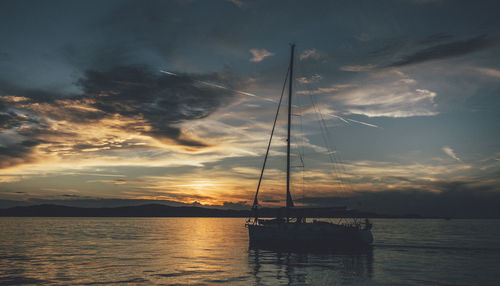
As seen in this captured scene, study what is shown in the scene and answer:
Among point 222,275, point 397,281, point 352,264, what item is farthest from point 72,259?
Answer: point 397,281

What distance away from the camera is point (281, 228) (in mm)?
49469

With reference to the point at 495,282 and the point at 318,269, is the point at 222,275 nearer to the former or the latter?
the point at 318,269

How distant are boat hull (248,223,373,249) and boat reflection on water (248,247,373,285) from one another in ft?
3.55

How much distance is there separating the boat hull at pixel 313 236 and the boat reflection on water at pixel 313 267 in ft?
3.55

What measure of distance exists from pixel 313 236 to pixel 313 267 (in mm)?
12497

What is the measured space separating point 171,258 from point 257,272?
48.1ft

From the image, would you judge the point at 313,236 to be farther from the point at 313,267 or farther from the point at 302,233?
the point at 313,267

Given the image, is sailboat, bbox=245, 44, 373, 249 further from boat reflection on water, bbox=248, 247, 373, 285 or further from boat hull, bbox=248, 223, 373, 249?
boat reflection on water, bbox=248, 247, 373, 285

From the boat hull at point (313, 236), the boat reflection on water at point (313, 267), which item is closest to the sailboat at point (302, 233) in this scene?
the boat hull at point (313, 236)

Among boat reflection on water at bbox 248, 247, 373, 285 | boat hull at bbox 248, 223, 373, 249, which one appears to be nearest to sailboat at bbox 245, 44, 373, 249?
boat hull at bbox 248, 223, 373, 249

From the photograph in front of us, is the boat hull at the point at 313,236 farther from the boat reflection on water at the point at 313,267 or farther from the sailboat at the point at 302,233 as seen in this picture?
the boat reflection on water at the point at 313,267

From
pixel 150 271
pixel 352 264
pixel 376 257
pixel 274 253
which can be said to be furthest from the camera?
pixel 274 253

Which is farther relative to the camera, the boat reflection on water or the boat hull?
the boat hull

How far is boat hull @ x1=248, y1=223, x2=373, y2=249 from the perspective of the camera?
48700 millimetres
